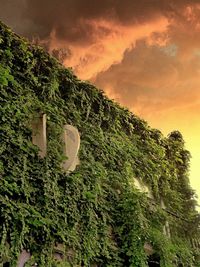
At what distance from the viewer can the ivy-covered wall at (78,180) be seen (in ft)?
26.0

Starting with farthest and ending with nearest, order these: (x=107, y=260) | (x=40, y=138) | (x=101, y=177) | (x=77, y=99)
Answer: (x=77, y=99)
(x=101, y=177)
(x=107, y=260)
(x=40, y=138)

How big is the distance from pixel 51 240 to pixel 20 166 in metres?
1.33

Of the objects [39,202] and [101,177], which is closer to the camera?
[39,202]

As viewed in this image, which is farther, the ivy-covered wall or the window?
the window

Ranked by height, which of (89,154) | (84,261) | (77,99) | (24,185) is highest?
(77,99)

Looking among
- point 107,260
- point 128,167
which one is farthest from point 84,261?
point 128,167

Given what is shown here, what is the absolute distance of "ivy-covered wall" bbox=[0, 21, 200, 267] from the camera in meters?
7.92

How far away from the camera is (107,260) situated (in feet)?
30.7

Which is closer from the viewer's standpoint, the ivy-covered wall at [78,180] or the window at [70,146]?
the ivy-covered wall at [78,180]

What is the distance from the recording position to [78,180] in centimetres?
916

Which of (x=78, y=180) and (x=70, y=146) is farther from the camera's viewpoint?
(x=70, y=146)

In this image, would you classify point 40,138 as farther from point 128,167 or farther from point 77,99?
point 128,167

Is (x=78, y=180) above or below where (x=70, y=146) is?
below

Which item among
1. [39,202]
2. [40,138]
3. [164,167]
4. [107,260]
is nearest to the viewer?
[39,202]
